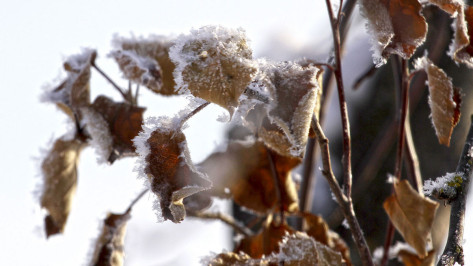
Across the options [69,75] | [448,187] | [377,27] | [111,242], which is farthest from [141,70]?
[448,187]

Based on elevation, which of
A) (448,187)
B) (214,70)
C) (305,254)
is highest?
(214,70)

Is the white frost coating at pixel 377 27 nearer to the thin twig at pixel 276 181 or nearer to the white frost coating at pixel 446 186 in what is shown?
the white frost coating at pixel 446 186

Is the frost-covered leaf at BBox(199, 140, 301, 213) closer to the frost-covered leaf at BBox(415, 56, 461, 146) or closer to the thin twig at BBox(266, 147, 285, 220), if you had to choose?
the thin twig at BBox(266, 147, 285, 220)

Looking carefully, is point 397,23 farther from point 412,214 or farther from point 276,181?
point 276,181

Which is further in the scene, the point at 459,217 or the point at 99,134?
the point at 99,134

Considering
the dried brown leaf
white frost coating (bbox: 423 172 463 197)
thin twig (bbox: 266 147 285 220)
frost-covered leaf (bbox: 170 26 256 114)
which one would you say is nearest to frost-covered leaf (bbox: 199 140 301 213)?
thin twig (bbox: 266 147 285 220)

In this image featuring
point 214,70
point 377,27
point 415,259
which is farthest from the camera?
point 415,259

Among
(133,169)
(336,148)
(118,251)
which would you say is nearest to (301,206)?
(118,251)

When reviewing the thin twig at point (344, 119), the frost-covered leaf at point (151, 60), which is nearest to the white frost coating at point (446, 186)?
the thin twig at point (344, 119)
